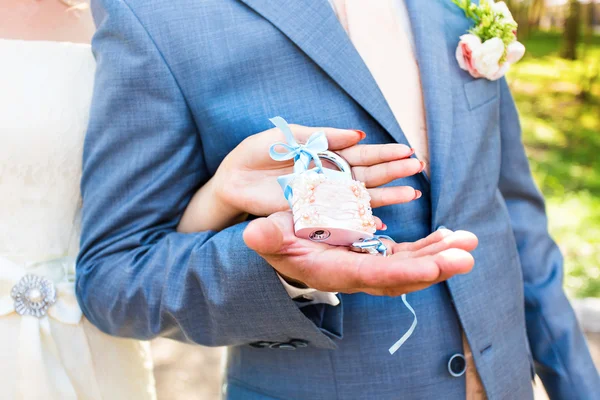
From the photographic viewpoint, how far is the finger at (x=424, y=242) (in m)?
1.21

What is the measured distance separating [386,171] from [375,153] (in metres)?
0.05

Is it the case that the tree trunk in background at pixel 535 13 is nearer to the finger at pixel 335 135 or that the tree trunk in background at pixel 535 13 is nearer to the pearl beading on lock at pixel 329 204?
the finger at pixel 335 135

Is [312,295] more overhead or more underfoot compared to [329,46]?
more underfoot

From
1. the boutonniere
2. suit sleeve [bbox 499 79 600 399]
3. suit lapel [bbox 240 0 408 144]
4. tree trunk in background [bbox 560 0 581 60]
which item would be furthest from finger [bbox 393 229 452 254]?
tree trunk in background [bbox 560 0 581 60]

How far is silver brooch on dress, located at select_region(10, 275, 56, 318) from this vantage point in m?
1.71

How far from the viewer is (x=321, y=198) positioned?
128cm

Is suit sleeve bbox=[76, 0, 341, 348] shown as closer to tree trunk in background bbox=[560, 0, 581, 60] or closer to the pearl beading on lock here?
the pearl beading on lock

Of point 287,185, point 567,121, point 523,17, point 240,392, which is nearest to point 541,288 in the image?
point 240,392

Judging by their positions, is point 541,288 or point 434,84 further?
point 541,288

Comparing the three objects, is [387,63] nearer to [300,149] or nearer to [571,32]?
[300,149]

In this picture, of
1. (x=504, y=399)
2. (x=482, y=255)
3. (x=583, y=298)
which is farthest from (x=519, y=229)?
(x=583, y=298)

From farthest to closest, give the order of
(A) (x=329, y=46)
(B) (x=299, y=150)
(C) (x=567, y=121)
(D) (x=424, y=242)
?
(C) (x=567, y=121) < (A) (x=329, y=46) < (B) (x=299, y=150) < (D) (x=424, y=242)

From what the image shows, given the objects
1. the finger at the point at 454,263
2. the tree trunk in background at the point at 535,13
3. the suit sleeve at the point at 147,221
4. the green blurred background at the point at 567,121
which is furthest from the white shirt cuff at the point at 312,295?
the tree trunk in background at the point at 535,13

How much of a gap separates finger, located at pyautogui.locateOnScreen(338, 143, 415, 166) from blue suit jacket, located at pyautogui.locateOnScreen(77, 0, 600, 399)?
149mm
